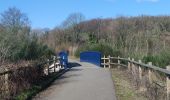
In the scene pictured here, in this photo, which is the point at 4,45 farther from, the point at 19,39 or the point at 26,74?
the point at 26,74

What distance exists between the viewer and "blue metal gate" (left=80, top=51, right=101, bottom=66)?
1591 inches

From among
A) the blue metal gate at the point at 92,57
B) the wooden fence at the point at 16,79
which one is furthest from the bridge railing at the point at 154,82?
the blue metal gate at the point at 92,57

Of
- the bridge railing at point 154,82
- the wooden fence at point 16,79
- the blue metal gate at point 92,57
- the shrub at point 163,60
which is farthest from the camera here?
the blue metal gate at point 92,57

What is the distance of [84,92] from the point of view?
16.6 m

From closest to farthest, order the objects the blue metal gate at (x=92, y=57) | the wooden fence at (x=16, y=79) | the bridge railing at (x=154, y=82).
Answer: the bridge railing at (x=154, y=82), the wooden fence at (x=16, y=79), the blue metal gate at (x=92, y=57)

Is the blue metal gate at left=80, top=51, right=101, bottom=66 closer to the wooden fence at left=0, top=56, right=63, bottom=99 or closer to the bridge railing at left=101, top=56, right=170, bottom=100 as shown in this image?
the bridge railing at left=101, top=56, right=170, bottom=100

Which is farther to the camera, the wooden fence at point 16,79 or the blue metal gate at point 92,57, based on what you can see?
the blue metal gate at point 92,57

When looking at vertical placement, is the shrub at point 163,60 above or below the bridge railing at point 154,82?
above

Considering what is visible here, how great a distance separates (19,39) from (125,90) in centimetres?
1546

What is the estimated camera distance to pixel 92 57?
1736 inches

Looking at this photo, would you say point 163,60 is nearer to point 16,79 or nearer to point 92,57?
point 16,79

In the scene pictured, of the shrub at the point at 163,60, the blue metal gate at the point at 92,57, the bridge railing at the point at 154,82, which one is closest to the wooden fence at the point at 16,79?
the bridge railing at the point at 154,82

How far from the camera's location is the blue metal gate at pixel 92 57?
40.4 m

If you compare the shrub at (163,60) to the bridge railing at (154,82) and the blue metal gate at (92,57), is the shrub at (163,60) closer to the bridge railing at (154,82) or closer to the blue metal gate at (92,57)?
the bridge railing at (154,82)
